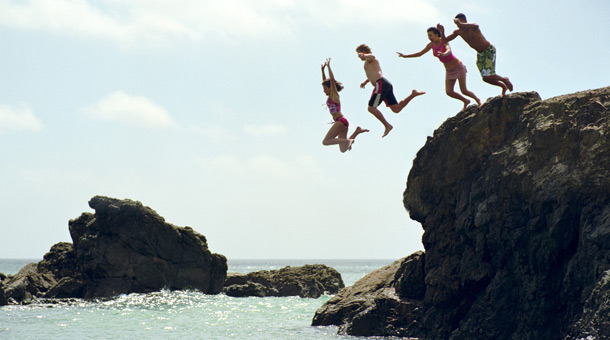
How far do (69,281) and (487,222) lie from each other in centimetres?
2479

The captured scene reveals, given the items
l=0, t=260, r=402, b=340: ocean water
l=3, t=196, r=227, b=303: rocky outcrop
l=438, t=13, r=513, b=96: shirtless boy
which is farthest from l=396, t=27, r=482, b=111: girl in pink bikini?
l=3, t=196, r=227, b=303: rocky outcrop

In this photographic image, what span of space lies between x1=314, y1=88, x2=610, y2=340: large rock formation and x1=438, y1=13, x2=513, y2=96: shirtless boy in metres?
0.66

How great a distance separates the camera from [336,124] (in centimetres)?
1346

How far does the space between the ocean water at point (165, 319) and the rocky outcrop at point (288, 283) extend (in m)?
4.05

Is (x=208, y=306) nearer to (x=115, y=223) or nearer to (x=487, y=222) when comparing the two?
(x=115, y=223)

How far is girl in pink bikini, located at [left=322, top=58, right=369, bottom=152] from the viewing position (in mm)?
13250

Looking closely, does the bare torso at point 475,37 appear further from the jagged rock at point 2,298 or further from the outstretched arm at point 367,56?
the jagged rock at point 2,298

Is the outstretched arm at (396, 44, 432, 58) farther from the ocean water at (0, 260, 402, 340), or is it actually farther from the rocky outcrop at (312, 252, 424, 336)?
the ocean water at (0, 260, 402, 340)

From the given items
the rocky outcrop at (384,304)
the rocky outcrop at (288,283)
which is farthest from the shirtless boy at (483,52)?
the rocky outcrop at (288,283)

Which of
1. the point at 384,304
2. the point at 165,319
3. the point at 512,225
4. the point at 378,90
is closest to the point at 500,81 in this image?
the point at 378,90

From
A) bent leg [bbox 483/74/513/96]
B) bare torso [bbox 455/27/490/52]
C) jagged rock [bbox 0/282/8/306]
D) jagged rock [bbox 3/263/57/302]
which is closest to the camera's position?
bare torso [bbox 455/27/490/52]

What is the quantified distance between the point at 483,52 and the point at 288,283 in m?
26.1

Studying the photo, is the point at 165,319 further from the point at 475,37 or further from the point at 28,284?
the point at 475,37

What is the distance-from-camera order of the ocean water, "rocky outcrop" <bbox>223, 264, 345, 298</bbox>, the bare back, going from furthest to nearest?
"rocky outcrop" <bbox>223, 264, 345, 298</bbox> < the ocean water < the bare back
